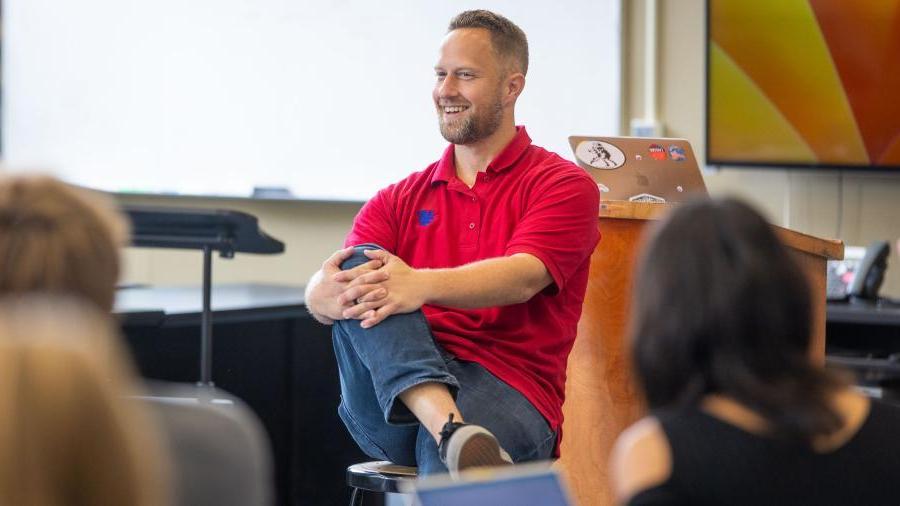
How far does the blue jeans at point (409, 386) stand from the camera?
2.28 meters

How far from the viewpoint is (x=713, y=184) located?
4.94 meters

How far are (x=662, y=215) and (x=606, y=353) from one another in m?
0.33

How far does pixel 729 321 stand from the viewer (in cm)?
122

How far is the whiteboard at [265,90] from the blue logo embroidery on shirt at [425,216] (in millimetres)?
2335

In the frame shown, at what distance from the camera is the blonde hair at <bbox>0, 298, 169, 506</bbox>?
86 centimetres

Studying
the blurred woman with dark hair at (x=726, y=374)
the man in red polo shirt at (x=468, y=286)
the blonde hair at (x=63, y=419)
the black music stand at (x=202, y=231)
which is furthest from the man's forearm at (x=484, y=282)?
the blonde hair at (x=63, y=419)

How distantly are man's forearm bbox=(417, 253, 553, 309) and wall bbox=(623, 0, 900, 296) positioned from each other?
2.60 metres

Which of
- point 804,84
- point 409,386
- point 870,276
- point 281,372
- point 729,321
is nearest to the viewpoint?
point 729,321

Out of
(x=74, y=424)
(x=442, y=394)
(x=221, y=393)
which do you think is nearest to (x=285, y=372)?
(x=221, y=393)

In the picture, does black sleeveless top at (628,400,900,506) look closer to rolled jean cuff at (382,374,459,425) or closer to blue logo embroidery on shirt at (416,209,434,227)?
rolled jean cuff at (382,374,459,425)

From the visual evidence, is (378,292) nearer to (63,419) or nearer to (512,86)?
(512,86)

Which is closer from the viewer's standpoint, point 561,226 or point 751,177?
point 561,226

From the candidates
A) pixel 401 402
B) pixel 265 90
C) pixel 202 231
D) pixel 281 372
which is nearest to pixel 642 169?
pixel 401 402

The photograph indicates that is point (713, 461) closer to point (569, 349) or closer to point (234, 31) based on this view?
point (569, 349)
